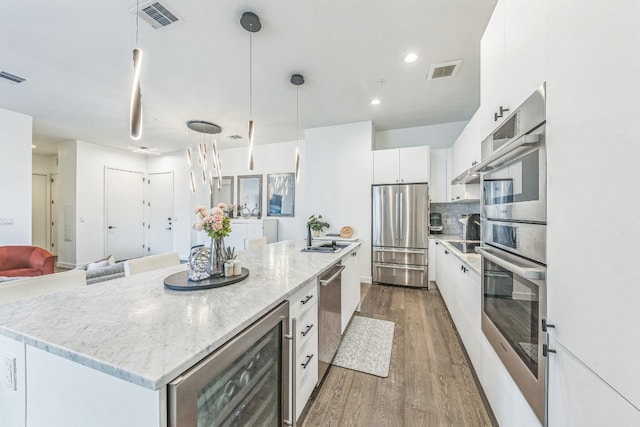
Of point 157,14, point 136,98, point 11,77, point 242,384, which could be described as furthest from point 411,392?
point 11,77

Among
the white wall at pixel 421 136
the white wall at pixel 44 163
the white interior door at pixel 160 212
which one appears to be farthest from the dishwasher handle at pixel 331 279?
the white wall at pixel 44 163

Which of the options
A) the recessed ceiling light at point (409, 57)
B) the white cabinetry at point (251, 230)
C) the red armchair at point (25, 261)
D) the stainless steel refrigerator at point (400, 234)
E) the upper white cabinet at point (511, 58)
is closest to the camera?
the upper white cabinet at point (511, 58)

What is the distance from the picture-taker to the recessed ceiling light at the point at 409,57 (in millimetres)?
2670

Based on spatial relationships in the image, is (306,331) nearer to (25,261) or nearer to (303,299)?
(303,299)

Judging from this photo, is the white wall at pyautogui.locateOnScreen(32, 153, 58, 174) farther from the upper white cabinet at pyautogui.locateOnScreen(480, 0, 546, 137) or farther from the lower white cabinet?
the lower white cabinet

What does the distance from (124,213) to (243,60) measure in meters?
6.17

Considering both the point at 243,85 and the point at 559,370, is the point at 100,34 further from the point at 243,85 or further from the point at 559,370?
the point at 559,370

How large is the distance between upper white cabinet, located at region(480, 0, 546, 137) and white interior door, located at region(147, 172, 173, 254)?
7506mm

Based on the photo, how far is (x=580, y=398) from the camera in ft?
2.37

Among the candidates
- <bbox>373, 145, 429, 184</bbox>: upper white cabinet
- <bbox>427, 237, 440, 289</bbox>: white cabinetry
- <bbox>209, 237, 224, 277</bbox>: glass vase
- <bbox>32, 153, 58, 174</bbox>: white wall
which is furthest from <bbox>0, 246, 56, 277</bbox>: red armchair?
<bbox>427, 237, 440, 289</bbox>: white cabinetry

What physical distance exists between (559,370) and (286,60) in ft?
10.5

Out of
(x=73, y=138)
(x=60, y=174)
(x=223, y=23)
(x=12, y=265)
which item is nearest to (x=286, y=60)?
(x=223, y=23)

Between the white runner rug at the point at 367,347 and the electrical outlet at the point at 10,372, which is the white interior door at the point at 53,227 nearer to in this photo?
the electrical outlet at the point at 10,372

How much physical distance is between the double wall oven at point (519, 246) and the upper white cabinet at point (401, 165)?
277 centimetres
